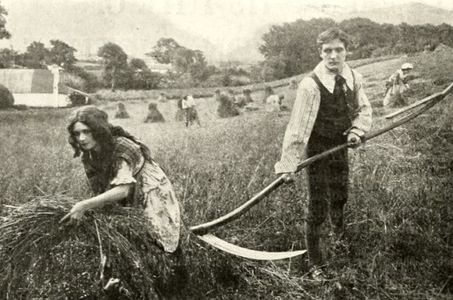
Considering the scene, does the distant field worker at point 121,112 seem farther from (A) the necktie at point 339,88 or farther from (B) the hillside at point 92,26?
(A) the necktie at point 339,88

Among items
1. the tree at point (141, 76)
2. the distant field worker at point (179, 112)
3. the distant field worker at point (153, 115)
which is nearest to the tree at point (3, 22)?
the tree at point (141, 76)

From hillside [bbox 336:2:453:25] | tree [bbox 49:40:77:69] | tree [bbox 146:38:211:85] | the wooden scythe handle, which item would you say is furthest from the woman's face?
hillside [bbox 336:2:453:25]

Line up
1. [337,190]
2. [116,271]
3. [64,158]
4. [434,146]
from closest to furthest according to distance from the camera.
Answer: [116,271] < [337,190] < [434,146] < [64,158]

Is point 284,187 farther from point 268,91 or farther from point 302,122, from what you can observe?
point 302,122

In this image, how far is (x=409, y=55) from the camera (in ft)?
14.3

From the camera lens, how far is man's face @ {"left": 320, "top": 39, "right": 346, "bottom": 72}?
3393mm

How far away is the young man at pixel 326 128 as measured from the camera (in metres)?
3.31

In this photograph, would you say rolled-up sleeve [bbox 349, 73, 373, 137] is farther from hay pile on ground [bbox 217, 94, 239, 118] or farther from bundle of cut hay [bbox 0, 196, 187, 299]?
bundle of cut hay [bbox 0, 196, 187, 299]

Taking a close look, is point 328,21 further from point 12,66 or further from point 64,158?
point 12,66

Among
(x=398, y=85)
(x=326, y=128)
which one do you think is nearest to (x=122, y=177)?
(x=326, y=128)

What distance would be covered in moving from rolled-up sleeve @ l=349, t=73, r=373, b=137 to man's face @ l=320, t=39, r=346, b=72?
0.20 m

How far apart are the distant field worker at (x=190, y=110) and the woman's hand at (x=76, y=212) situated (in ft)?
6.61


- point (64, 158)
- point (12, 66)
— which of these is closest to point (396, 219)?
point (64, 158)

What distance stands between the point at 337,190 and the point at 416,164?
107 centimetres
